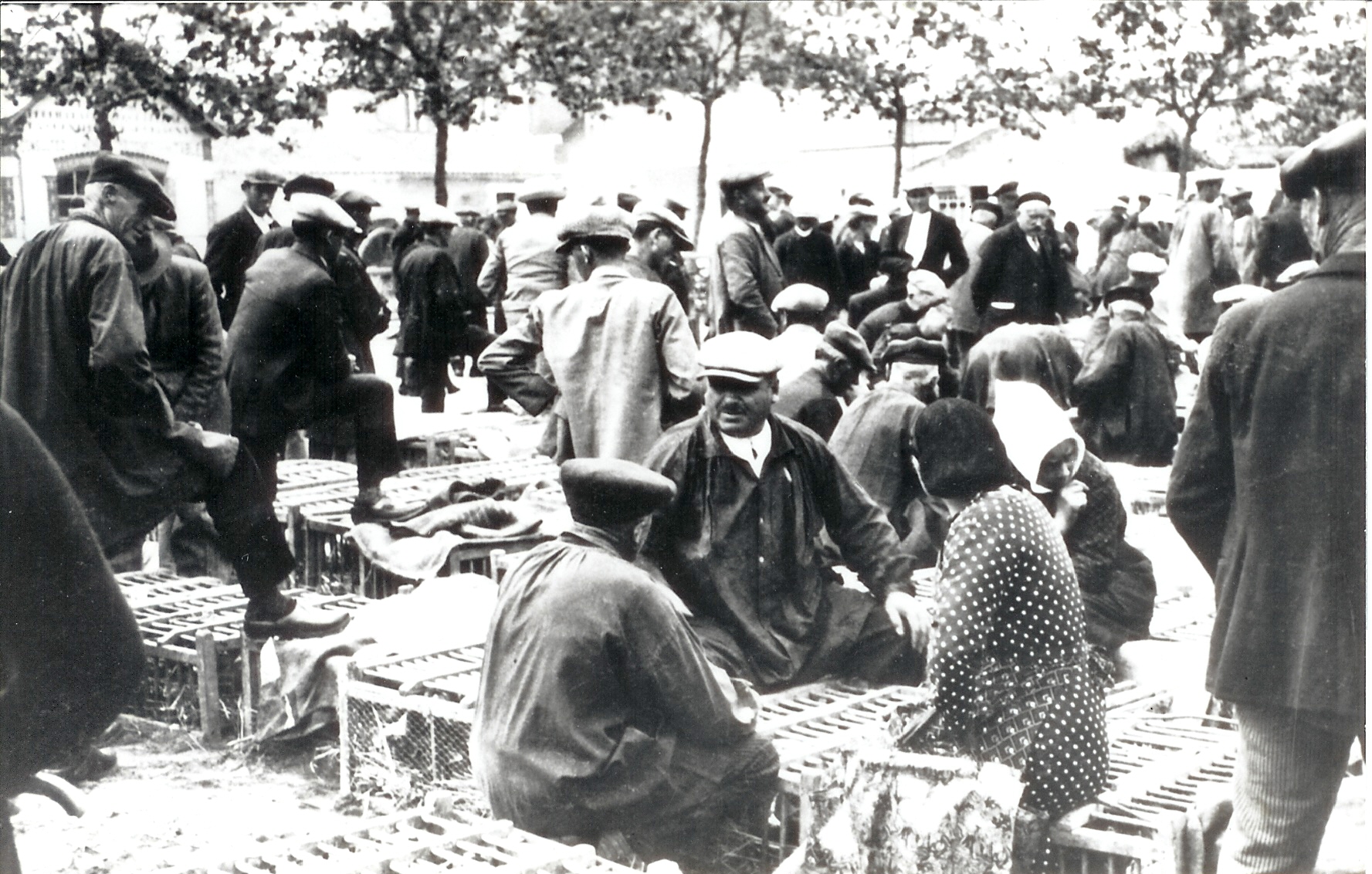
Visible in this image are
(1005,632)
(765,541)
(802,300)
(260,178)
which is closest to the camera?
(1005,632)

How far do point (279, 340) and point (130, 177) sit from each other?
1.19m

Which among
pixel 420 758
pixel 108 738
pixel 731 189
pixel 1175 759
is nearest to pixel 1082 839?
pixel 1175 759

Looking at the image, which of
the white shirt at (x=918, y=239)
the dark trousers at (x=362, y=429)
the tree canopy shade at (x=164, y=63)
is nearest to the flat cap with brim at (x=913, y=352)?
the dark trousers at (x=362, y=429)

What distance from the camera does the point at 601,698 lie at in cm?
348

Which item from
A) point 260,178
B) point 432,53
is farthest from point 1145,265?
point 432,53

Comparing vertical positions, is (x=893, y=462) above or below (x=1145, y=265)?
below

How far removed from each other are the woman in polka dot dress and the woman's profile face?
862mm

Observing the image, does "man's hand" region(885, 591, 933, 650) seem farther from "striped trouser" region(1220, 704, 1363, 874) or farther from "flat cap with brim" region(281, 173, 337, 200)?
"flat cap with brim" region(281, 173, 337, 200)

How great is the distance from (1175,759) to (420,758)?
6.88 ft

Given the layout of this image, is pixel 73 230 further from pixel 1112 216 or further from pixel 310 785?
pixel 1112 216

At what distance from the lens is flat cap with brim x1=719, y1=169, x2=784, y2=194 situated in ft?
25.0

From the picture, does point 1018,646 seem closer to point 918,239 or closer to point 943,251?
point 943,251

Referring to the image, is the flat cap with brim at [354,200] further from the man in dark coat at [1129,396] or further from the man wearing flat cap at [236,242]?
the man in dark coat at [1129,396]

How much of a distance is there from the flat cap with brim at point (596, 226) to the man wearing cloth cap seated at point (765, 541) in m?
1.04
